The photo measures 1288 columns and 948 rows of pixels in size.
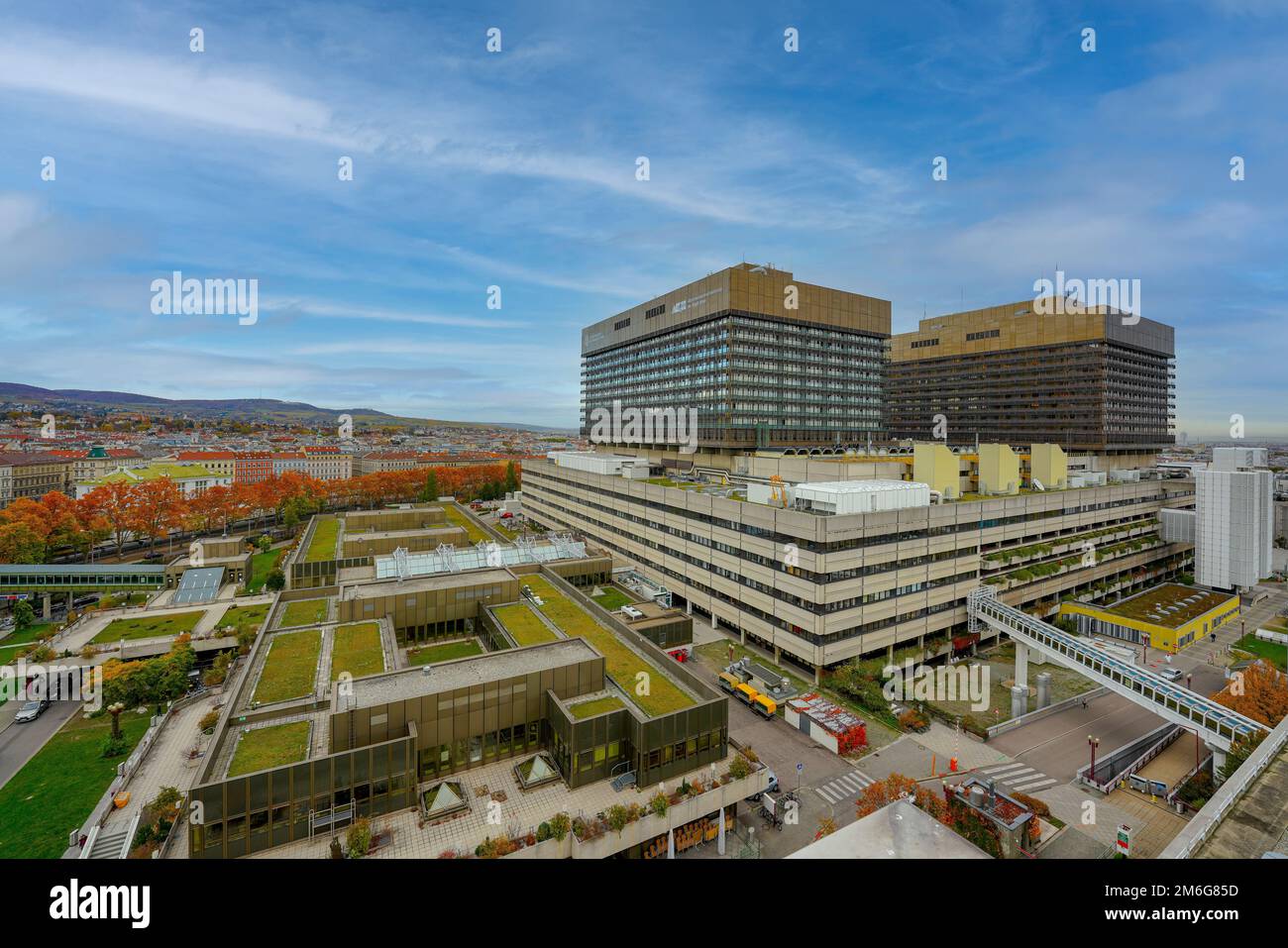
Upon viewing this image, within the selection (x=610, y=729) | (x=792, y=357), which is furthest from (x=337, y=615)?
(x=792, y=357)

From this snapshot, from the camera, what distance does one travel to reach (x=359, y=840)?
2092 centimetres

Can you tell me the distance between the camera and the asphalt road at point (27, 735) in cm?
3372

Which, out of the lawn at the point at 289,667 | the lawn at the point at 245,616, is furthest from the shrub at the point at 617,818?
the lawn at the point at 245,616

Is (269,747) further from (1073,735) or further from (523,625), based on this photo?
(1073,735)

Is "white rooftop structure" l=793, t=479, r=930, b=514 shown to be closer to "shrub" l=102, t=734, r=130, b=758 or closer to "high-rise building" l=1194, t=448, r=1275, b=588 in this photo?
"high-rise building" l=1194, t=448, r=1275, b=588

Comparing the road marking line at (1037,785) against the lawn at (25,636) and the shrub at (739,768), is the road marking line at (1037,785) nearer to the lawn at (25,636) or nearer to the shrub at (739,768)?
the shrub at (739,768)

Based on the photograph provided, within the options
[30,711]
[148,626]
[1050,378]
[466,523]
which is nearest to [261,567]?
[148,626]

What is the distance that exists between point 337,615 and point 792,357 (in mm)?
72880

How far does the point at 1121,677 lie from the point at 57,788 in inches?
2385

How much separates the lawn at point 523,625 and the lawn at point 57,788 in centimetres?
2206

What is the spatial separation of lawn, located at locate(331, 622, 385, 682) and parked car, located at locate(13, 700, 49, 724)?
22751 millimetres

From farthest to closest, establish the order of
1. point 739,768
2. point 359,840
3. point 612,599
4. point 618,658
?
point 612,599 → point 618,658 → point 739,768 → point 359,840

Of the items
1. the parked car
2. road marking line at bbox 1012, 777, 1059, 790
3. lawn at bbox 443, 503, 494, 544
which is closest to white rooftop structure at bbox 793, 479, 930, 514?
road marking line at bbox 1012, 777, 1059, 790
